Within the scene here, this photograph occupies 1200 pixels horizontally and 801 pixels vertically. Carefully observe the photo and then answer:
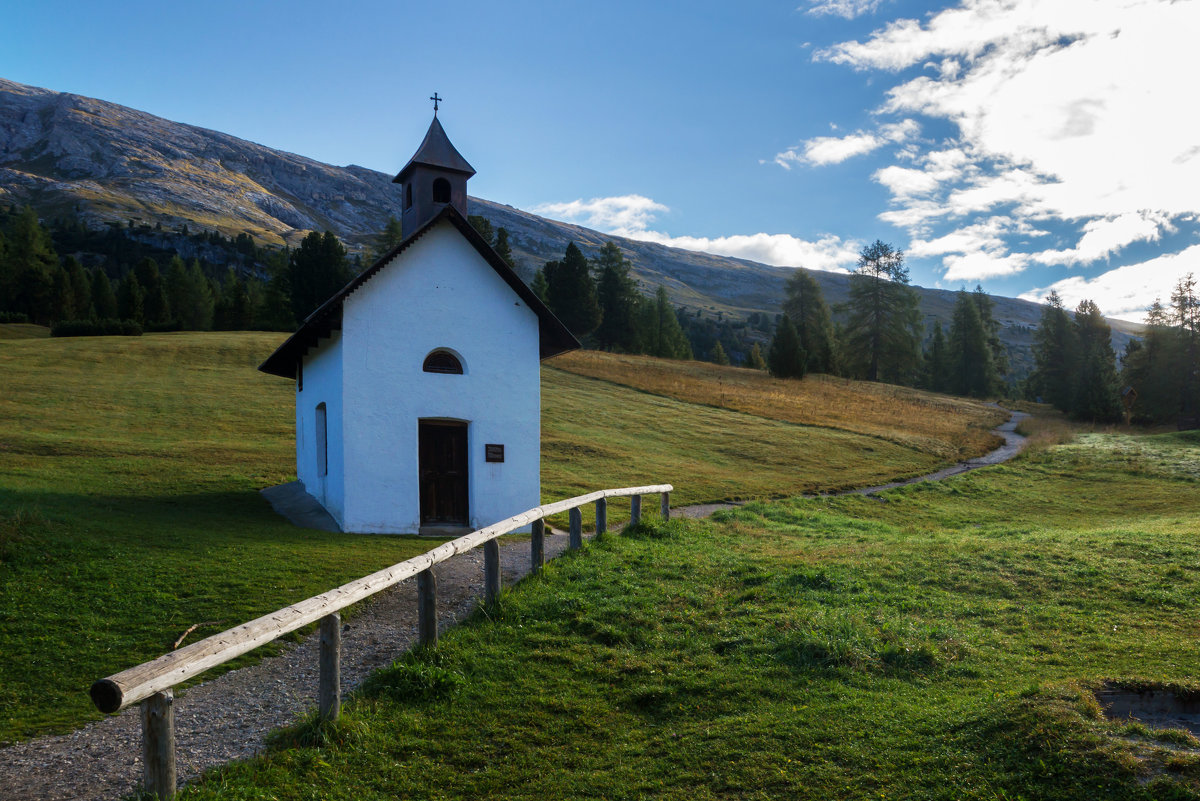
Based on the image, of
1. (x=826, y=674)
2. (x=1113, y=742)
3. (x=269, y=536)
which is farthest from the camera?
(x=269, y=536)

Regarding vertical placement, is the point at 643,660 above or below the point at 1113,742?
below

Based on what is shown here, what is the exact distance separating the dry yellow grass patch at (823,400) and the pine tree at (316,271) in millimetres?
23287

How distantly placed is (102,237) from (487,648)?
15238 centimetres

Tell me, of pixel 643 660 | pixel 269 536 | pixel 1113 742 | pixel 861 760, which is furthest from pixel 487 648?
pixel 269 536

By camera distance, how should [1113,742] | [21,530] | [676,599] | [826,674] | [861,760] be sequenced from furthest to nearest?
[21,530] → [676,599] → [826,674] → [861,760] → [1113,742]

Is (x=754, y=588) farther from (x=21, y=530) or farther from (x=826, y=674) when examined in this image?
(x=21, y=530)

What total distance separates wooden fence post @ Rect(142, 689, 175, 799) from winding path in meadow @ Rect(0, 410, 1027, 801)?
2.53 ft

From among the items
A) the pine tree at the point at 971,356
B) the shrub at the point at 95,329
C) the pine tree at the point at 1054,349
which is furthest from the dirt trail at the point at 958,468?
the shrub at the point at 95,329

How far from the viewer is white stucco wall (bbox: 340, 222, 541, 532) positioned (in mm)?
16984

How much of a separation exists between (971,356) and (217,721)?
272 feet

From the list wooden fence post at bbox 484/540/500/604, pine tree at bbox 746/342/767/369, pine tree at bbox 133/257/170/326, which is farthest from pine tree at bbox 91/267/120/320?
wooden fence post at bbox 484/540/500/604

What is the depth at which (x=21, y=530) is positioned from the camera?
1187 centimetres

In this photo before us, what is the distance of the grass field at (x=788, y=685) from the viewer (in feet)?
15.2

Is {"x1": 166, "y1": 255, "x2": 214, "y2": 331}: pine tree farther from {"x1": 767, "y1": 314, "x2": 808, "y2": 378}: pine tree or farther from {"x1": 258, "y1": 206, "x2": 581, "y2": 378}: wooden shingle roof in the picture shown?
{"x1": 258, "y1": 206, "x2": 581, "y2": 378}: wooden shingle roof
